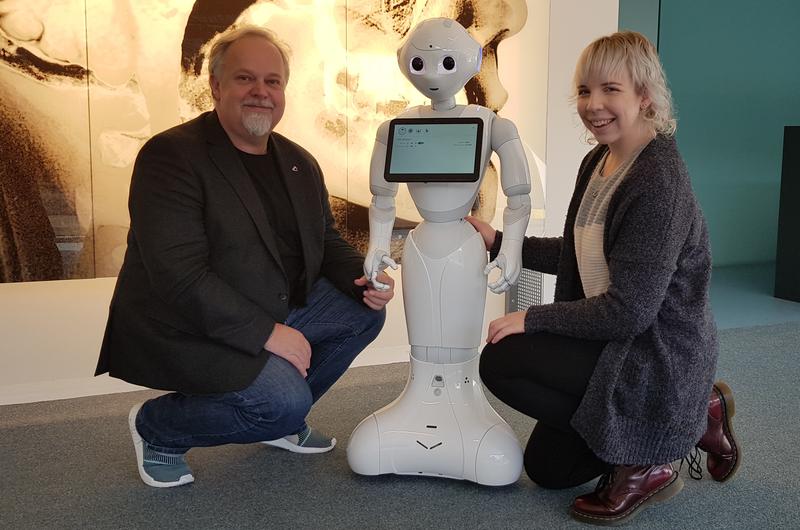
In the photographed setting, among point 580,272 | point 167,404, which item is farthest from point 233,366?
point 580,272

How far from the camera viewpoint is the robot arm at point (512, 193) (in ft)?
7.07

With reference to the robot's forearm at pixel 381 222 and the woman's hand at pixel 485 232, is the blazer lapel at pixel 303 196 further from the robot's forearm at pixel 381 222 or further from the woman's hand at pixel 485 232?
the woman's hand at pixel 485 232

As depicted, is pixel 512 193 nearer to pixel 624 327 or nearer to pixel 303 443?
pixel 624 327

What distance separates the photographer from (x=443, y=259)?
2.18 metres

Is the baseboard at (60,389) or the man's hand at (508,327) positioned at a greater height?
the man's hand at (508,327)

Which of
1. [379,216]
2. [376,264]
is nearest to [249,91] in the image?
[379,216]

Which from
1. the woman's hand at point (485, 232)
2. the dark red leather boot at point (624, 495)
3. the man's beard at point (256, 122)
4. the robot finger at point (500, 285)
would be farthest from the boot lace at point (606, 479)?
the man's beard at point (256, 122)

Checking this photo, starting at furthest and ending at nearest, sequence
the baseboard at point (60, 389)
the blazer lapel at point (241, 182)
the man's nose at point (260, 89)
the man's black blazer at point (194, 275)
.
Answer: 1. the baseboard at point (60, 389)
2. the man's nose at point (260, 89)
3. the blazer lapel at point (241, 182)
4. the man's black blazer at point (194, 275)

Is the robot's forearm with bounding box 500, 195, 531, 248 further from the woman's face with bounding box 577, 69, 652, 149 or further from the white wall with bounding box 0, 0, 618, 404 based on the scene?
the white wall with bounding box 0, 0, 618, 404

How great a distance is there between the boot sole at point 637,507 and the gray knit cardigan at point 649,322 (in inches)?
4.9

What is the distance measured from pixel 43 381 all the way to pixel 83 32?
1.35 meters

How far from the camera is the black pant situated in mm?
1975

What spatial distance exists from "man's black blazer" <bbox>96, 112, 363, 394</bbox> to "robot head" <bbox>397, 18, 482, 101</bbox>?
0.55m

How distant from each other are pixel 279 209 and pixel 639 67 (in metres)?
1.05
